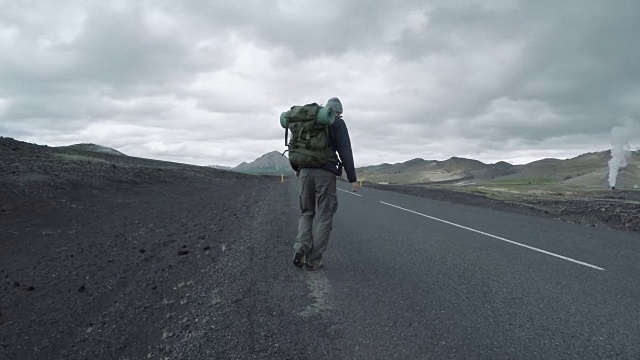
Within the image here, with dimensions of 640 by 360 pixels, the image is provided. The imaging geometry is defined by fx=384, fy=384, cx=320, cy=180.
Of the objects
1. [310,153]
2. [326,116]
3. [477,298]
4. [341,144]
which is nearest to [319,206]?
[310,153]

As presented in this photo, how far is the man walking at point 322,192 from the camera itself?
508 cm

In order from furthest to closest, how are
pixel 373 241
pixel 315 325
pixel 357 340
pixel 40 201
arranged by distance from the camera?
pixel 40 201, pixel 373 241, pixel 315 325, pixel 357 340

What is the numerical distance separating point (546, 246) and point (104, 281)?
26.0ft

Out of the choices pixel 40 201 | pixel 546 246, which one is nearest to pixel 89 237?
→ pixel 40 201

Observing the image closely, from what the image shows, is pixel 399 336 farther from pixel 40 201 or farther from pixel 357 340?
pixel 40 201

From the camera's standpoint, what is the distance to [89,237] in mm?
8555

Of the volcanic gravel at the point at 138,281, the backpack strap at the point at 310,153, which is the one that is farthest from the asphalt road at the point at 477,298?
the backpack strap at the point at 310,153

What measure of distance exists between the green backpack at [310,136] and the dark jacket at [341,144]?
8cm

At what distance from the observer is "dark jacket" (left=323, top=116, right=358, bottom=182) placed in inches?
199

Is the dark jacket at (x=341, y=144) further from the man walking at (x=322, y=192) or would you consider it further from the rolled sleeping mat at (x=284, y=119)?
the rolled sleeping mat at (x=284, y=119)

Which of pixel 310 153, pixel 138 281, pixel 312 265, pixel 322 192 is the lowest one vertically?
pixel 138 281

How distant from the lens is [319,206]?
17.0ft

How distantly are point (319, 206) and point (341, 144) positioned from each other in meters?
0.88

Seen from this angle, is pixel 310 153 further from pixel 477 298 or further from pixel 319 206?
pixel 477 298
